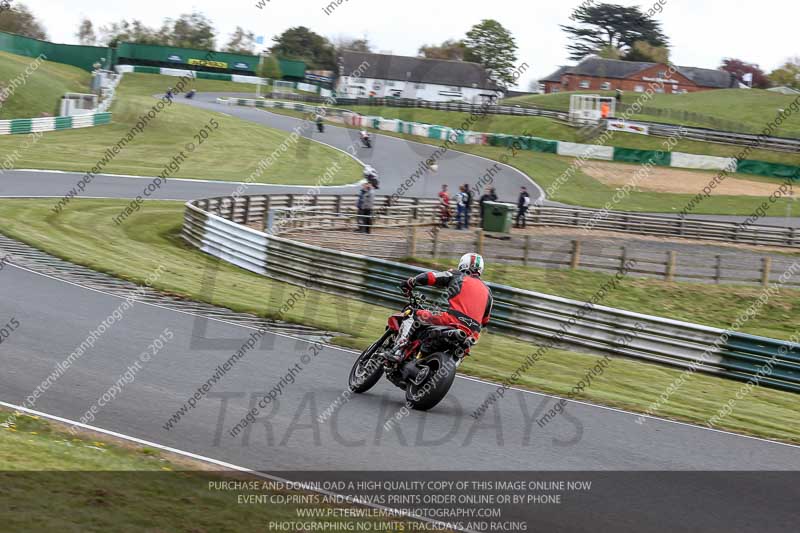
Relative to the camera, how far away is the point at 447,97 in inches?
4417

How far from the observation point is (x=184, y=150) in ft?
161

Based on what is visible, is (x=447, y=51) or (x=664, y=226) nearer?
(x=664, y=226)

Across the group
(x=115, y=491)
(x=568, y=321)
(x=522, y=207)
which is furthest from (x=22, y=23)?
(x=115, y=491)

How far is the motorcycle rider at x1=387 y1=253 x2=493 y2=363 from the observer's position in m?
9.72

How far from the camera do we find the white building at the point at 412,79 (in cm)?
11050

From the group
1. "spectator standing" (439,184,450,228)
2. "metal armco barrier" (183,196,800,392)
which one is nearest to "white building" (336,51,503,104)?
"spectator standing" (439,184,450,228)

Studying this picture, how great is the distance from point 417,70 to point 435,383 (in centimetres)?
10879

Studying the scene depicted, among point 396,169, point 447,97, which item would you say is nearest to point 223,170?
point 396,169

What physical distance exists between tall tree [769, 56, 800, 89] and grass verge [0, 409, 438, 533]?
119 meters

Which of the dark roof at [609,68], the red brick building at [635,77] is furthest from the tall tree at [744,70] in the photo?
the dark roof at [609,68]

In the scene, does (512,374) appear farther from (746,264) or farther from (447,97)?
(447,97)

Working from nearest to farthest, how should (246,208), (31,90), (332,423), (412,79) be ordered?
1. (332,423)
2. (246,208)
3. (31,90)
4. (412,79)

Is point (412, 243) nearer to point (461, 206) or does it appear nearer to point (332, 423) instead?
point (461, 206)

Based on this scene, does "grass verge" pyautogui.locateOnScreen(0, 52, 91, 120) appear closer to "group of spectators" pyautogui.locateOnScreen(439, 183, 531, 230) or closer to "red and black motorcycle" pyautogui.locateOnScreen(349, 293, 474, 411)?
"group of spectators" pyautogui.locateOnScreen(439, 183, 531, 230)
